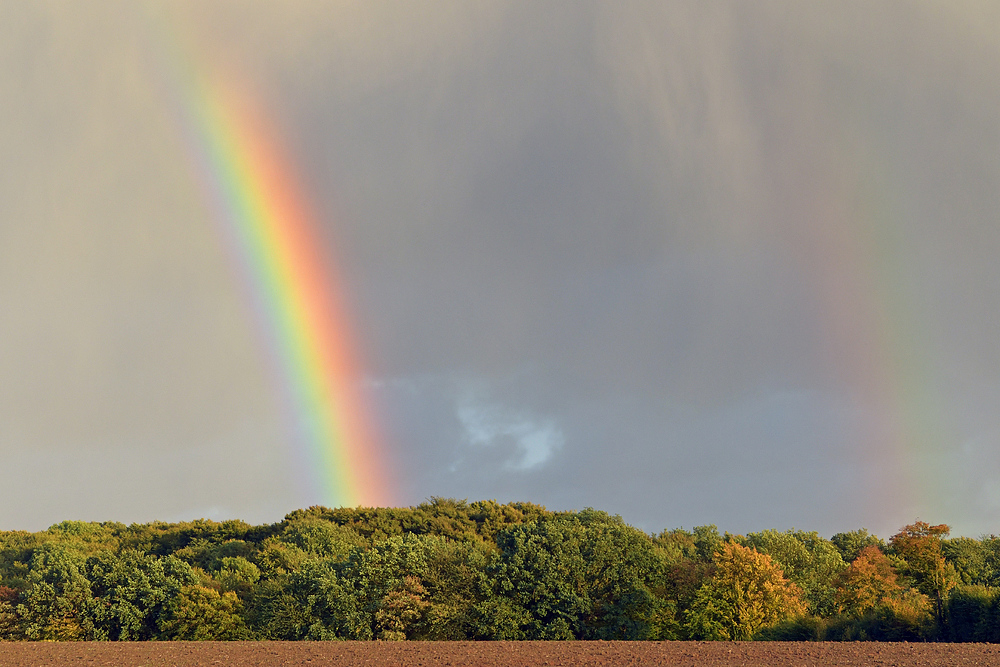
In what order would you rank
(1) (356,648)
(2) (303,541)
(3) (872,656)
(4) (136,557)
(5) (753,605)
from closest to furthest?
(3) (872,656)
(1) (356,648)
(5) (753,605)
(4) (136,557)
(2) (303,541)

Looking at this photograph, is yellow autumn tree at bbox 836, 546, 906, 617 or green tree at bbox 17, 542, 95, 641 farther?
green tree at bbox 17, 542, 95, 641

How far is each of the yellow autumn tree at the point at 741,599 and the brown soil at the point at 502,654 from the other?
5928mm

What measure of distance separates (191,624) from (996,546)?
52271mm

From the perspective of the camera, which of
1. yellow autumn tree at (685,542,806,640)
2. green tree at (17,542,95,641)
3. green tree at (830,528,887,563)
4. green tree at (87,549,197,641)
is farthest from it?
green tree at (830,528,887,563)

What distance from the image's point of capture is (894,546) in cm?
4700

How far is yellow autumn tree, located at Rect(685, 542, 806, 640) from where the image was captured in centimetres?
4575

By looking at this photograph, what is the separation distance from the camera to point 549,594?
48.7m

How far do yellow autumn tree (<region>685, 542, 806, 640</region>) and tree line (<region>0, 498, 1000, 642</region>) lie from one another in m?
0.07

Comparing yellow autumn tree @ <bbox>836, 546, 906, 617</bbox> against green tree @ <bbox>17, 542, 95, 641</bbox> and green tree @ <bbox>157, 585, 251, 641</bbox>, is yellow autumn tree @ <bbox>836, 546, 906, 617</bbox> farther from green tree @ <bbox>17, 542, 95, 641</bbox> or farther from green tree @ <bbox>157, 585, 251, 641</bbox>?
green tree @ <bbox>17, 542, 95, 641</bbox>

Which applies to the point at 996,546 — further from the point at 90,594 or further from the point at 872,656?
the point at 90,594

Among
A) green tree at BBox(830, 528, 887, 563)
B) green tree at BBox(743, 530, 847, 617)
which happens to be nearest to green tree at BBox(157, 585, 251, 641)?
green tree at BBox(743, 530, 847, 617)

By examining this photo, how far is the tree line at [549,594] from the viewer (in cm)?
4428

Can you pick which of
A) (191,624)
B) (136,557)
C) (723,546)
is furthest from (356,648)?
(136,557)

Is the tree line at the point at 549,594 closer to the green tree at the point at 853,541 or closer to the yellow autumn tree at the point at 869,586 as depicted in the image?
the yellow autumn tree at the point at 869,586
